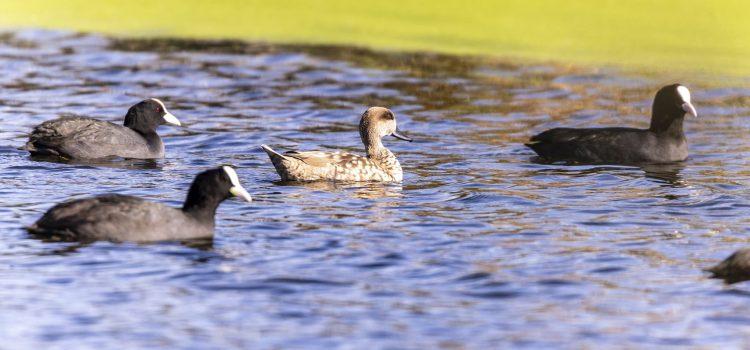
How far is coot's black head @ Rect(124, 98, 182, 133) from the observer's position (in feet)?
56.9

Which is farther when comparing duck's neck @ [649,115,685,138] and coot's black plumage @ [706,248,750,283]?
duck's neck @ [649,115,685,138]

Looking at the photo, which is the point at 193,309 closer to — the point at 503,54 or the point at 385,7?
the point at 503,54

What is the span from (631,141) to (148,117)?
19.8 feet

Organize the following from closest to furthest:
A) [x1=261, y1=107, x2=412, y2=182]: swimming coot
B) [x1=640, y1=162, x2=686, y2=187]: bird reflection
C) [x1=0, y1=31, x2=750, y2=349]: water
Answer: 1. [x1=0, y1=31, x2=750, y2=349]: water
2. [x1=261, y1=107, x2=412, y2=182]: swimming coot
3. [x1=640, y1=162, x2=686, y2=187]: bird reflection

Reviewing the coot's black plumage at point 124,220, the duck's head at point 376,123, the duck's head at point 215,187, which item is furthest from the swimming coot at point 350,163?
the coot's black plumage at point 124,220

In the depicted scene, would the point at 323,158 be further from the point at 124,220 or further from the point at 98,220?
the point at 98,220

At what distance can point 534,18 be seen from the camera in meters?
27.0

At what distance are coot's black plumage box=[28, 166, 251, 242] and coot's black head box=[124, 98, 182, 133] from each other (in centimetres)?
557

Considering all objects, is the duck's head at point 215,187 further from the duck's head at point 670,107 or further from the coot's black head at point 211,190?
the duck's head at point 670,107

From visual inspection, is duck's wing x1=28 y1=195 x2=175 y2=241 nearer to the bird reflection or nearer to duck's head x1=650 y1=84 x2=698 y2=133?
the bird reflection

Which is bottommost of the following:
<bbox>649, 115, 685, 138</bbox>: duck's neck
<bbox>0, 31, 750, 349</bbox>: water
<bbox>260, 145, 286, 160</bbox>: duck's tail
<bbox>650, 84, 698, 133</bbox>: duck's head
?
<bbox>0, 31, 750, 349</bbox>: water

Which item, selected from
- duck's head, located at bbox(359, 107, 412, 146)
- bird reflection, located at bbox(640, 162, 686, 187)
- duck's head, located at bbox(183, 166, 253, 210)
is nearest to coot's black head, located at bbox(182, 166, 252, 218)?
duck's head, located at bbox(183, 166, 253, 210)

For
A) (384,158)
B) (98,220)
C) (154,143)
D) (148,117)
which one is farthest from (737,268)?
(148,117)

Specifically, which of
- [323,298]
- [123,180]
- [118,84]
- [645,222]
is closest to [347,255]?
[323,298]
